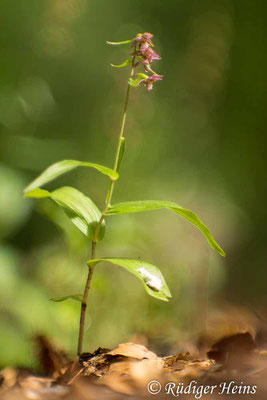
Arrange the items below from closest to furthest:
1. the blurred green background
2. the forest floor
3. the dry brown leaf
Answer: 1. the forest floor
2. the dry brown leaf
3. the blurred green background

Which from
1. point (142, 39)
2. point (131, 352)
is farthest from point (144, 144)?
point (131, 352)

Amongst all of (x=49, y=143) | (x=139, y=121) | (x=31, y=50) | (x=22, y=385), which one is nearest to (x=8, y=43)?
(x=31, y=50)

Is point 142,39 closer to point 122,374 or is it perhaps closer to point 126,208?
point 126,208

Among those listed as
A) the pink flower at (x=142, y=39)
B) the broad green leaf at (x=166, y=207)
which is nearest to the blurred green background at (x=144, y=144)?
the broad green leaf at (x=166, y=207)

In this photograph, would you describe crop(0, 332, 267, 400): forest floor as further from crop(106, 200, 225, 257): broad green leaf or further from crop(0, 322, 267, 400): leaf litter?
crop(106, 200, 225, 257): broad green leaf

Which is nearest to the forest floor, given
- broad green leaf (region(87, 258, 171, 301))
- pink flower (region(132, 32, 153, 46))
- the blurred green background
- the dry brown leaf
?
the dry brown leaf

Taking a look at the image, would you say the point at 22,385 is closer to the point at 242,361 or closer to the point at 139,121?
the point at 242,361
